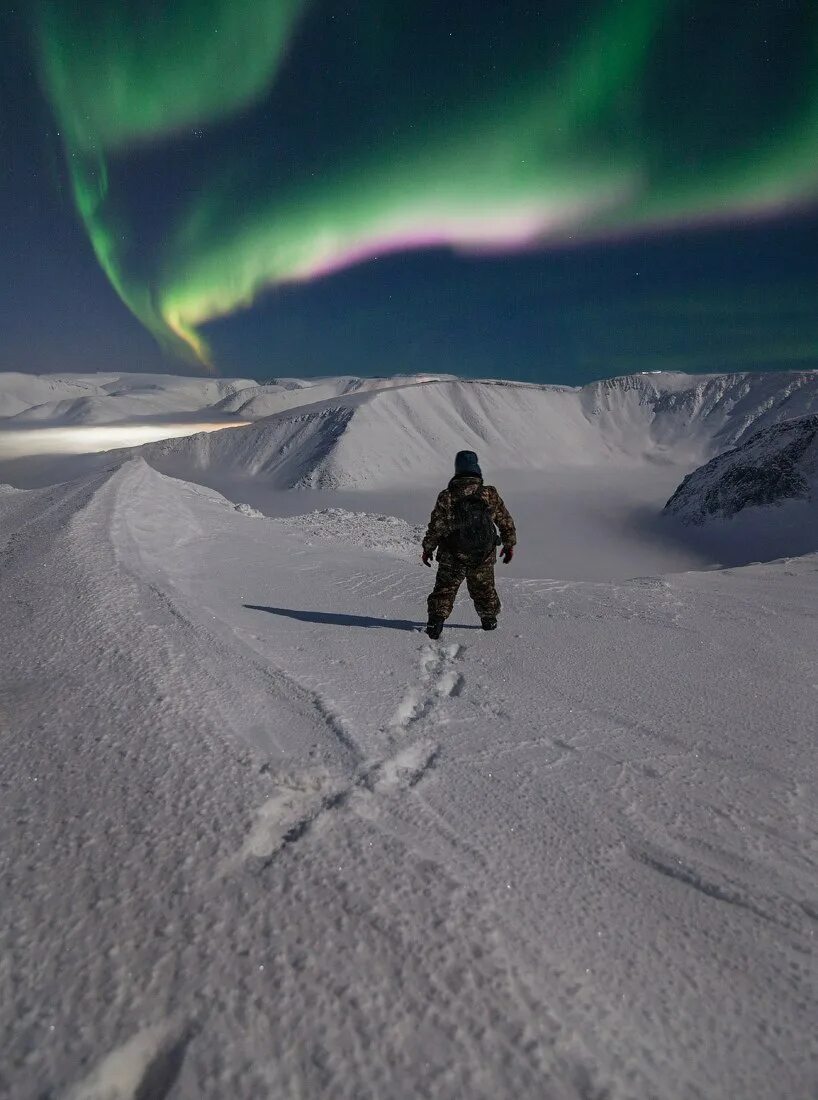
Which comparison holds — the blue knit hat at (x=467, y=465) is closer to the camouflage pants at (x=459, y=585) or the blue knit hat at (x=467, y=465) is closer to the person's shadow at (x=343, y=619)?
the camouflage pants at (x=459, y=585)

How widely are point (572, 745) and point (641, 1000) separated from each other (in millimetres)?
1323

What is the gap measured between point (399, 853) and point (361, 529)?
615 inches

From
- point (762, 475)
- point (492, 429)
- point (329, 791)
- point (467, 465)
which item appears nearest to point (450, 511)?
point (467, 465)

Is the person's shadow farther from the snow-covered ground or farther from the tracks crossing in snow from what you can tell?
the tracks crossing in snow

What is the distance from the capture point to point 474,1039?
1.22 metres

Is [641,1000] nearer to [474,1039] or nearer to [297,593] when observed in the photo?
[474,1039]

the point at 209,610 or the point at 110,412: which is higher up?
the point at 110,412

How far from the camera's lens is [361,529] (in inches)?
679

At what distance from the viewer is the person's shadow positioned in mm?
4707

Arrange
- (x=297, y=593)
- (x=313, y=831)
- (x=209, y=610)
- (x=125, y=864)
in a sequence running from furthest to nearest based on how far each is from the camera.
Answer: (x=297, y=593)
(x=209, y=610)
(x=313, y=831)
(x=125, y=864)

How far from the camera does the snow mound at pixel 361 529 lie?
14.0 metres

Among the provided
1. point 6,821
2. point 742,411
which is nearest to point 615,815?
point 6,821

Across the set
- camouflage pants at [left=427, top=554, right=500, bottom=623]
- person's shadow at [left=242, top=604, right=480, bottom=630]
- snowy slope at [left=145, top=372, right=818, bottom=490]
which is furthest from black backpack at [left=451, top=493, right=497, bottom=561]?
snowy slope at [left=145, top=372, right=818, bottom=490]

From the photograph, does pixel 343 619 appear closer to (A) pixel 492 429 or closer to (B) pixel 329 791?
(B) pixel 329 791
